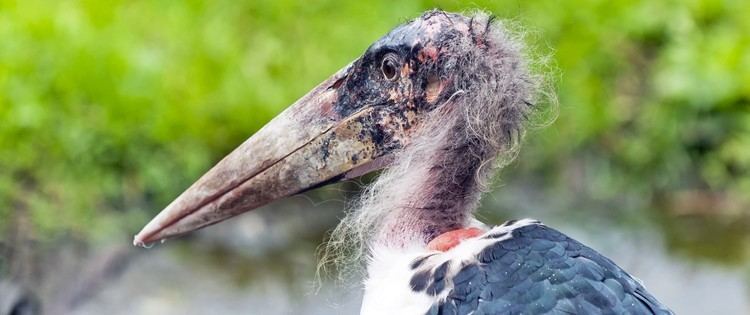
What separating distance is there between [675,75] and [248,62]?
7.37ft

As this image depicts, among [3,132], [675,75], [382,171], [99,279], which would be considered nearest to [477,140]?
[382,171]

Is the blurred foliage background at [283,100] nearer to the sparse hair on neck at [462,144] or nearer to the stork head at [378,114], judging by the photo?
the stork head at [378,114]

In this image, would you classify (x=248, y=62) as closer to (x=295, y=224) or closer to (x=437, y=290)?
(x=295, y=224)

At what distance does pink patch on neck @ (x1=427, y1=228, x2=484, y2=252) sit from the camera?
321 centimetres

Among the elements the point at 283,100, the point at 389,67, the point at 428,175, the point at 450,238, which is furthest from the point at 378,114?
the point at 283,100

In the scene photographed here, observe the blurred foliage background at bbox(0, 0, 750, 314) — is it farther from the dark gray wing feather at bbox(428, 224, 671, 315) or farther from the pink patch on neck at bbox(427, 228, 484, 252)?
the dark gray wing feather at bbox(428, 224, 671, 315)

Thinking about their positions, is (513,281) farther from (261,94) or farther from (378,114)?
(261,94)

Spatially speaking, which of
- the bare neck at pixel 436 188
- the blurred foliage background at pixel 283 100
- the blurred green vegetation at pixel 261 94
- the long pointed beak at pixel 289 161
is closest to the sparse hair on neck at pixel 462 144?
the bare neck at pixel 436 188

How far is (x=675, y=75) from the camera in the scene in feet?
23.1

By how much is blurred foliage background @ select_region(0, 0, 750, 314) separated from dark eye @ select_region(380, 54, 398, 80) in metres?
2.84

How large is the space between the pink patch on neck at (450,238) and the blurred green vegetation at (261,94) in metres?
2.79

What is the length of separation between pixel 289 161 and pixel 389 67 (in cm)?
36

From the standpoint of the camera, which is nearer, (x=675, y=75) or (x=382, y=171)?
(x=382, y=171)

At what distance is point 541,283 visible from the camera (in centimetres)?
289
